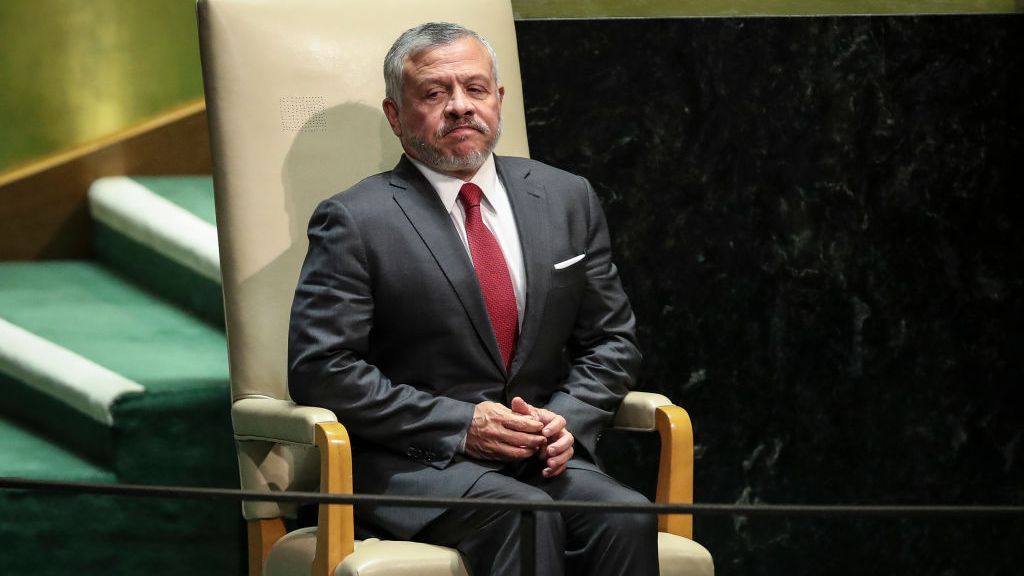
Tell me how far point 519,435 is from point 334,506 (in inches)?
12.3

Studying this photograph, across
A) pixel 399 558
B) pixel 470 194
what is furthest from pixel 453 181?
pixel 399 558

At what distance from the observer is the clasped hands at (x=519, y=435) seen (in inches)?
85.5

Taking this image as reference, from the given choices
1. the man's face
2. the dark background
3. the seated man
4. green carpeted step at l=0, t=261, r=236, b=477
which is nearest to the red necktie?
the seated man

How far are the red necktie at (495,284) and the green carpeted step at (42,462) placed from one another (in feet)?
3.40

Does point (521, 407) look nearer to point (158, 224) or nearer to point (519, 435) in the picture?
point (519, 435)

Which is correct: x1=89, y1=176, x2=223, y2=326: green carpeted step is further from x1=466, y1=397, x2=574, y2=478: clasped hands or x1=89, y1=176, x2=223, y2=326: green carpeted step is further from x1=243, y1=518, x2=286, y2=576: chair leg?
x1=466, y1=397, x2=574, y2=478: clasped hands

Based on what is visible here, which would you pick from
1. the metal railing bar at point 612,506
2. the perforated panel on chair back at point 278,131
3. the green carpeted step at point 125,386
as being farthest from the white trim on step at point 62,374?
the metal railing bar at point 612,506

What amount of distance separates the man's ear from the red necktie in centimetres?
21

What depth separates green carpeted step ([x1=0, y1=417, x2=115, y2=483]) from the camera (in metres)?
2.92

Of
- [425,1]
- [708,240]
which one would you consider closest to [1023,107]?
[708,240]

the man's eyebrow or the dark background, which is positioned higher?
the man's eyebrow

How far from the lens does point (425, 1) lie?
8.66 ft

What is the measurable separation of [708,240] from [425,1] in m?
0.88

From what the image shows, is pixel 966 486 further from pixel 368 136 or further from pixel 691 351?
pixel 368 136
